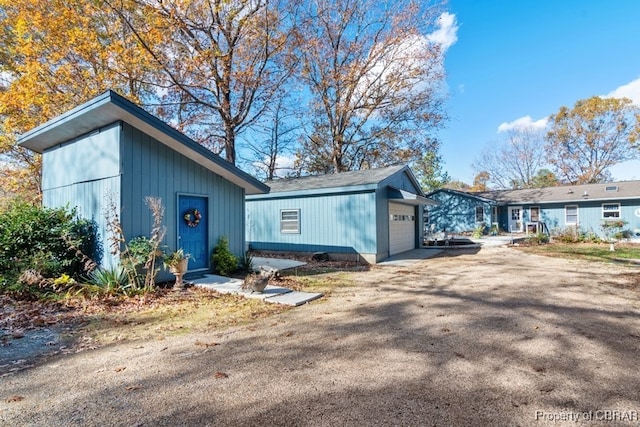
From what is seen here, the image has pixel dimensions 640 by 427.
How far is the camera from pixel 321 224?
1234 centimetres

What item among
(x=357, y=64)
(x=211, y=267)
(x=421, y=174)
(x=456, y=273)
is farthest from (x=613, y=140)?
(x=211, y=267)

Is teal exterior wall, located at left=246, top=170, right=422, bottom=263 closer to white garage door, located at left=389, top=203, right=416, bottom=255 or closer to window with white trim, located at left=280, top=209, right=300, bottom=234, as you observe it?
window with white trim, located at left=280, top=209, right=300, bottom=234

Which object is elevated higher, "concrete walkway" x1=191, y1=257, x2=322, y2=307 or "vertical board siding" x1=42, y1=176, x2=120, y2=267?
"vertical board siding" x1=42, y1=176, x2=120, y2=267

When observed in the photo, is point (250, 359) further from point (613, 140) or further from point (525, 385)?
point (613, 140)

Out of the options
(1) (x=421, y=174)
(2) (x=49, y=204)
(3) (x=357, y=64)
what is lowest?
(2) (x=49, y=204)

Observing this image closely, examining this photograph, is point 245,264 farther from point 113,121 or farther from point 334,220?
point 113,121

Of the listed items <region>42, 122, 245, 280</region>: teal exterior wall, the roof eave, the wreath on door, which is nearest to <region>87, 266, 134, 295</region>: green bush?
<region>42, 122, 245, 280</region>: teal exterior wall

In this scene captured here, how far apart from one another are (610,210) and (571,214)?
1890 mm

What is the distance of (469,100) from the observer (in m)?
21.0

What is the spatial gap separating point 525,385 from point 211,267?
736 centimetres

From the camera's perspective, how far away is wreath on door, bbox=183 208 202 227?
7872 millimetres

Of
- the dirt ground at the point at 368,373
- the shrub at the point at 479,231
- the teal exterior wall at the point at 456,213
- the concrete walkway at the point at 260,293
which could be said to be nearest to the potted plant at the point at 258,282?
the concrete walkway at the point at 260,293

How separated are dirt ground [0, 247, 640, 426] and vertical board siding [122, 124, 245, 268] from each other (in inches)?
155

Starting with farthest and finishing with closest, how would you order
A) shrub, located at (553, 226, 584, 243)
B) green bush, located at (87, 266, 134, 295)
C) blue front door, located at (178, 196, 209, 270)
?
shrub, located at (553, 226, 584, 243) → blue front door, located at (178, 196, 209, 270) → green bush, located at (87, 266, 134, 295)
